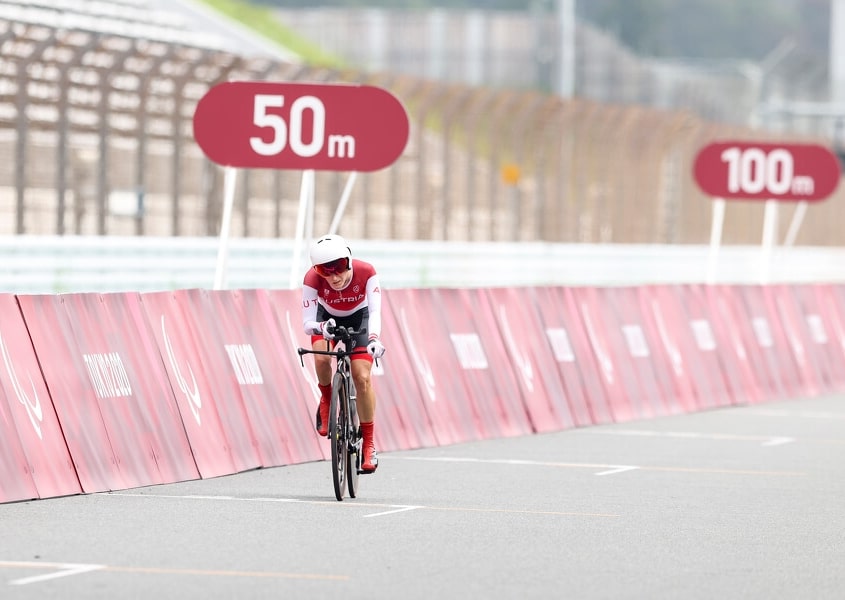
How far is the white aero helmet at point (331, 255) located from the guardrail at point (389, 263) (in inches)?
176

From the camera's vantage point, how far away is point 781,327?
22.4 metres

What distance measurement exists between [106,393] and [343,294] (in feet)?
5.14

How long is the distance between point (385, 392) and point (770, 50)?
15644 centimetres

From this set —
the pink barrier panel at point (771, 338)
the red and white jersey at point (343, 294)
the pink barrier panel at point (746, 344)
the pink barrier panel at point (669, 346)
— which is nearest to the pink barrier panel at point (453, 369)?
the pink barrier panel at point (669, 346)

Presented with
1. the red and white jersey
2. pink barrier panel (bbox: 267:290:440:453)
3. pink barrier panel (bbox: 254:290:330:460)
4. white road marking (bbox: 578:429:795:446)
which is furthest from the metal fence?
the red and white jersey

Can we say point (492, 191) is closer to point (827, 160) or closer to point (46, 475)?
point (827, 160)

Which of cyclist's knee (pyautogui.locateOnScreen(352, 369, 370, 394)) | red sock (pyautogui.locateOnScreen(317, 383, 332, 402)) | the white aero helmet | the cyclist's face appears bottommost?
red sock (pyautogui.locateOnScreen(317, 383, 332, 402))

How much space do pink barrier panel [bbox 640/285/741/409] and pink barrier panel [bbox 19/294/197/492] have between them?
7.97 metres

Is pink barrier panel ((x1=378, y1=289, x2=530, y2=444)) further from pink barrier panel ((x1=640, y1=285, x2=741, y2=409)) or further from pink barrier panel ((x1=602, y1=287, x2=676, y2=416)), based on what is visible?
pink barrier panel ((x1=640, y1=285, x2=741, y2=409))

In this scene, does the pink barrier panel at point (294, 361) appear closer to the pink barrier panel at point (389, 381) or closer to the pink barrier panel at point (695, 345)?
the pink barrier panel at point (389, 381)

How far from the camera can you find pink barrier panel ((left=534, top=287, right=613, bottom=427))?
1769cm

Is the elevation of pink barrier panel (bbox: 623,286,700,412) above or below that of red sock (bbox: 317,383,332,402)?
below

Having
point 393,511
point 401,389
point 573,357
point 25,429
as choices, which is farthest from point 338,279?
point 573,357

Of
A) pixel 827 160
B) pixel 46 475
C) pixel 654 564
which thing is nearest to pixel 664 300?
pixel 827 160
